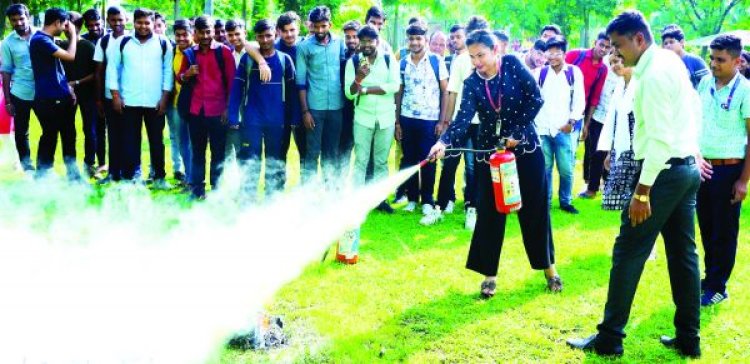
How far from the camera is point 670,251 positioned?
4609 millimetres

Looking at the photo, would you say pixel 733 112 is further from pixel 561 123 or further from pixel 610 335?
pixel 561 123

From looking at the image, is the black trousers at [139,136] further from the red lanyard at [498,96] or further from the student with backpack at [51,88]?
Answer: the red lanyard at [498,96]

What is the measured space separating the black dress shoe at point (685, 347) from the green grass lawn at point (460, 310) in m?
0.07

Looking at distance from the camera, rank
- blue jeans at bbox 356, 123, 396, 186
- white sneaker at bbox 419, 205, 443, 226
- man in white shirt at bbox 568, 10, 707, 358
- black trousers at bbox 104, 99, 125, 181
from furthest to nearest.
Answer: black trousers at bbox 104, 99, 125, 181 → white sneaker at bbox 419, 205, 443, 226 → blue jeans at bbox 356, 123, 396, 186 → man in white shirt at bbox 568, 10, 707, 358

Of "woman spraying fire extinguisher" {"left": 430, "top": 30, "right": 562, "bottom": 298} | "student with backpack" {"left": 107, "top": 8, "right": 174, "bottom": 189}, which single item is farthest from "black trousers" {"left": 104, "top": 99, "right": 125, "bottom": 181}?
"woman spraying fire extinguisher" {"left": 430, "top": 30, "right": 562, "bottom": 298}

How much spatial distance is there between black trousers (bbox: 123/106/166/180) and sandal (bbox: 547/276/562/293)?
19.5ft

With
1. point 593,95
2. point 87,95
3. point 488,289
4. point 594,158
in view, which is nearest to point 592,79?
point 593,95

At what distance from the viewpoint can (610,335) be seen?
4.61 metres

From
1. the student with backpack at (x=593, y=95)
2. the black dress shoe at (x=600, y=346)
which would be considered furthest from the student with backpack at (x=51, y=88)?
the black dress shoe at (x=600, y=346)

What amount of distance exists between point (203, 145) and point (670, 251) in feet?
20.6

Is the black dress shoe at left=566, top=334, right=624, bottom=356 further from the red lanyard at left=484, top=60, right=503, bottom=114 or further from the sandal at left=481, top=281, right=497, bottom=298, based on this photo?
the red lanyard at left=484, top=60, right=503, bottom=114

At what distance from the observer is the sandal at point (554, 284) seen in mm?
5910

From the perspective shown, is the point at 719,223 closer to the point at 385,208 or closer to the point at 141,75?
the point at 385,208

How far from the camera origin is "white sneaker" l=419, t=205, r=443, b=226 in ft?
26.9
